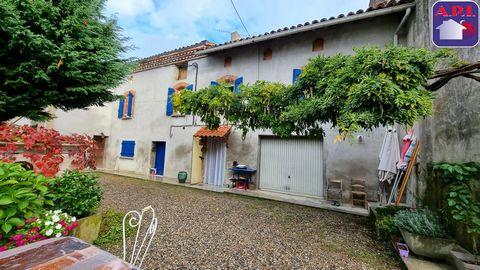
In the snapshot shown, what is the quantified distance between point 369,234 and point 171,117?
10.6 meters

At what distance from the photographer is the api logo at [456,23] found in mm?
3223

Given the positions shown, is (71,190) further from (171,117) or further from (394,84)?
(171,117)

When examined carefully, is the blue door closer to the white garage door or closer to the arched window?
the arched window

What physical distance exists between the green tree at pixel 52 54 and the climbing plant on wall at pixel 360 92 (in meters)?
2.70

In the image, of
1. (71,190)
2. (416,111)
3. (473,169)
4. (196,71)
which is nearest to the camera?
(473,169)

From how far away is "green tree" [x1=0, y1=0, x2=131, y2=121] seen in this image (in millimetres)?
3426

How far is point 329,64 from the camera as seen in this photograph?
440 centimetres

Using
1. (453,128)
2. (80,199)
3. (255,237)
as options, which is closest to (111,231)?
(80,199)

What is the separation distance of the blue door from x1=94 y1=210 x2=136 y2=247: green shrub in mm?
7785

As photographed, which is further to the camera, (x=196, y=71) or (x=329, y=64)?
(x=196, y=71)

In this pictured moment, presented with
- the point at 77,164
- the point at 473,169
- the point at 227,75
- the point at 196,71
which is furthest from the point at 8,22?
the point at 196,71

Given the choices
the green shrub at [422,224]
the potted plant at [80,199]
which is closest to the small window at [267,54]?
the green shrub at [422,224]

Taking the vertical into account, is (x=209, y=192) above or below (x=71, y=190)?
below

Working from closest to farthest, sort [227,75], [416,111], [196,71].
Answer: [416,111] → [227,75] → [196,71]
